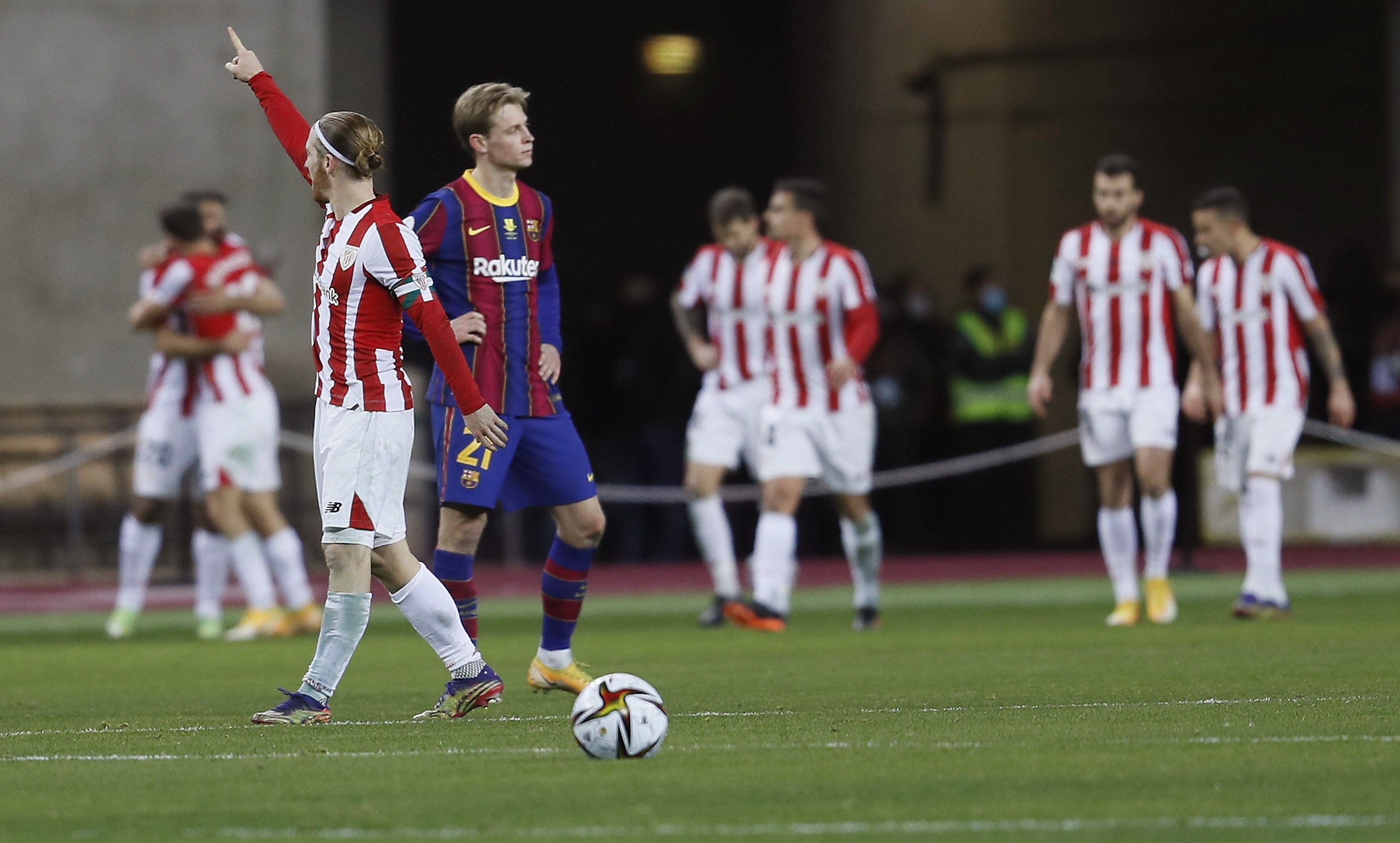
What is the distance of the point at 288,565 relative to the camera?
38.3 ft

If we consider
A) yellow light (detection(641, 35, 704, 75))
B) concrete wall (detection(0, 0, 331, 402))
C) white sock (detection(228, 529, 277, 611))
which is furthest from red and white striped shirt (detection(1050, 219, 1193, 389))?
yellow light (detection(641, 35, 704, 75))

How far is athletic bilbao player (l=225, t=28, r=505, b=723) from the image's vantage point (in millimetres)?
6406

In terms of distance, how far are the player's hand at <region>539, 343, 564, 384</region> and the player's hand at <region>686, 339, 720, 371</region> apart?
4648mm

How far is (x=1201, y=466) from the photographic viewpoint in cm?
1778

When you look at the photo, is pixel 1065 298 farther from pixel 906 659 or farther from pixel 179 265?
pixel 179 265

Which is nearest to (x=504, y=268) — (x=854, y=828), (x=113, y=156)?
(x=854, y=828)

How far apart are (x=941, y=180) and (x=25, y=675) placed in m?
12.9

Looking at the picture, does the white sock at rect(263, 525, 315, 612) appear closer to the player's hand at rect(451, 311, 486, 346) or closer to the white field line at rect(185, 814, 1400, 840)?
the player's hand at rect(451, 311, 486, 346)

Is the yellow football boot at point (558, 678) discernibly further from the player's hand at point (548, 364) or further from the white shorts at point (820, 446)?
the white shorts at point (820, 446)

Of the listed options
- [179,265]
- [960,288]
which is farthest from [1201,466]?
[179,265]

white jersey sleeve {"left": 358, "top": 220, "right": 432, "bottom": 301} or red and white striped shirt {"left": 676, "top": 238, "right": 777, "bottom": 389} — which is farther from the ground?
white jersey sleeve {"left": 358, "top": 220, "right": 432, "bottom": 301}

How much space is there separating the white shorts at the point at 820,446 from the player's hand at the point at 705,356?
0.94 metres

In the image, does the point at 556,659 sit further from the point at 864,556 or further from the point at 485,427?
the point at 864,556

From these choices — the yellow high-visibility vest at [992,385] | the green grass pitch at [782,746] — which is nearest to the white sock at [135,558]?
the green grass pitch at [782,746]
